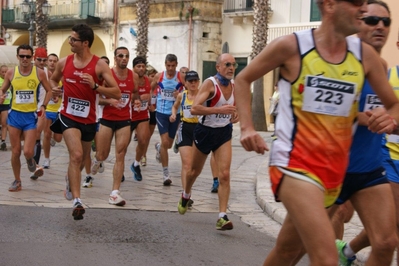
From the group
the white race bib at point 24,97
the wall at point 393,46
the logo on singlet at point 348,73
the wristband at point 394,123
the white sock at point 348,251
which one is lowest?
the white sock at point 348,251

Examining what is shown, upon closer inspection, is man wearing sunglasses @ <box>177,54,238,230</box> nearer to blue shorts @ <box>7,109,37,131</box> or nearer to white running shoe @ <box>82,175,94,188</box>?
white running shoe @ <box>82,175,94,188</box>

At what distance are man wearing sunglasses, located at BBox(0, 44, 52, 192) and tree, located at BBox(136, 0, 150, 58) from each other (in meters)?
25.5

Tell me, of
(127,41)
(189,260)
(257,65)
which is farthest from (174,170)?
(127,41)

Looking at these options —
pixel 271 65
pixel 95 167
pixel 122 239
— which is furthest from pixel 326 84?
pixel 95 167

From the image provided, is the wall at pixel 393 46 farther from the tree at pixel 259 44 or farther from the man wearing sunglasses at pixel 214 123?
the tree at pixel 259 44

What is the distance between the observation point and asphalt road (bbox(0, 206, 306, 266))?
6730 millimetres

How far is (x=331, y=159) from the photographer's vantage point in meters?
4.33

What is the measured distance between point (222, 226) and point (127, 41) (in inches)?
1297

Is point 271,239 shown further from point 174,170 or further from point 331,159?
point 174,170

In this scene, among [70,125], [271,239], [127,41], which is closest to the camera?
[271,239]

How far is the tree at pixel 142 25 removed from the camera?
3684cm

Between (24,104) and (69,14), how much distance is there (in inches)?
1323

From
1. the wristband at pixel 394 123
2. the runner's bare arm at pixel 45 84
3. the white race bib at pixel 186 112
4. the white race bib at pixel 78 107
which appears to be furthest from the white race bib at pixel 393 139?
the runner's bare arm at pixel 45 84

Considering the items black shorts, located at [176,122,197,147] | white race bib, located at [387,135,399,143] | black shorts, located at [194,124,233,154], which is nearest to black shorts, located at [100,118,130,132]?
black shorts, located at [176,122,197,147]
